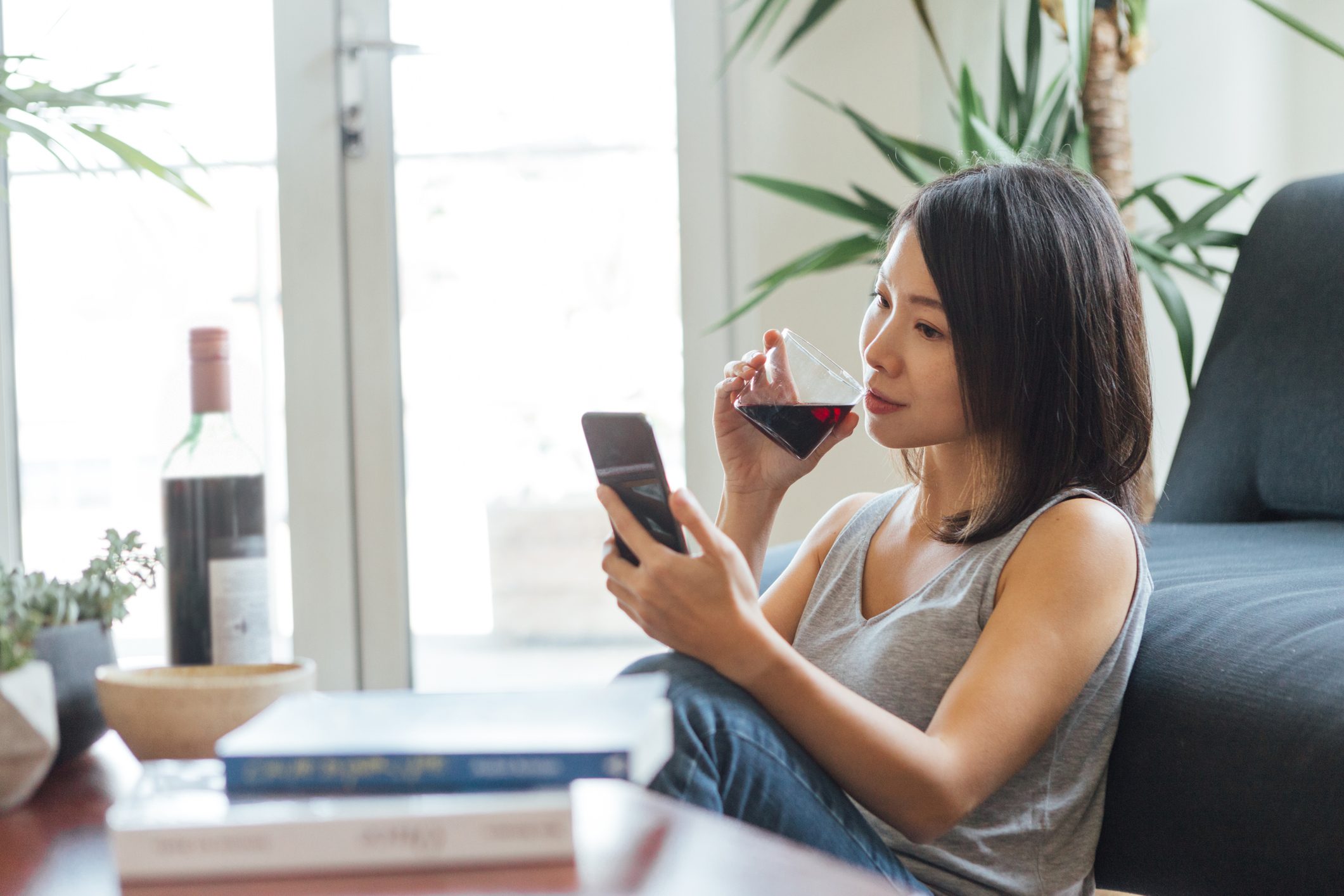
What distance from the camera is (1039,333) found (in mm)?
1016

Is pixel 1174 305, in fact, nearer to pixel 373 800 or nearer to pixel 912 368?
pixel 912 368

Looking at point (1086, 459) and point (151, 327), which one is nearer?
point (1086, 459)

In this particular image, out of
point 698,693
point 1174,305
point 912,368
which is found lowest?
point 698,693

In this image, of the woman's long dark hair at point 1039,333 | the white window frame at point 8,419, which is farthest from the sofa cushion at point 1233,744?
the white window frame at point 8,419

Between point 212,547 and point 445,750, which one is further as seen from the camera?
point 212,547

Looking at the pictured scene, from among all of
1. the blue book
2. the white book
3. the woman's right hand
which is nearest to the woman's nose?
the woman's right hand

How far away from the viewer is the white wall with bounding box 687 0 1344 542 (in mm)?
2188

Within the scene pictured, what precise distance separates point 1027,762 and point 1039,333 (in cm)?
36

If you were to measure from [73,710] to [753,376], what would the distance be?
0.68 m

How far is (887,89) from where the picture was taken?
2182 millimetres

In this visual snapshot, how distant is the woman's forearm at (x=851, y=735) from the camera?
2.76 feet

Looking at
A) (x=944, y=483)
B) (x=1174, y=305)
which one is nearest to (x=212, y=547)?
(x=944, y=483)

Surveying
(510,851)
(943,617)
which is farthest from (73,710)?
(943,617)

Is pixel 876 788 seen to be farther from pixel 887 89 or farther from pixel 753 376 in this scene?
pixel 887 89
